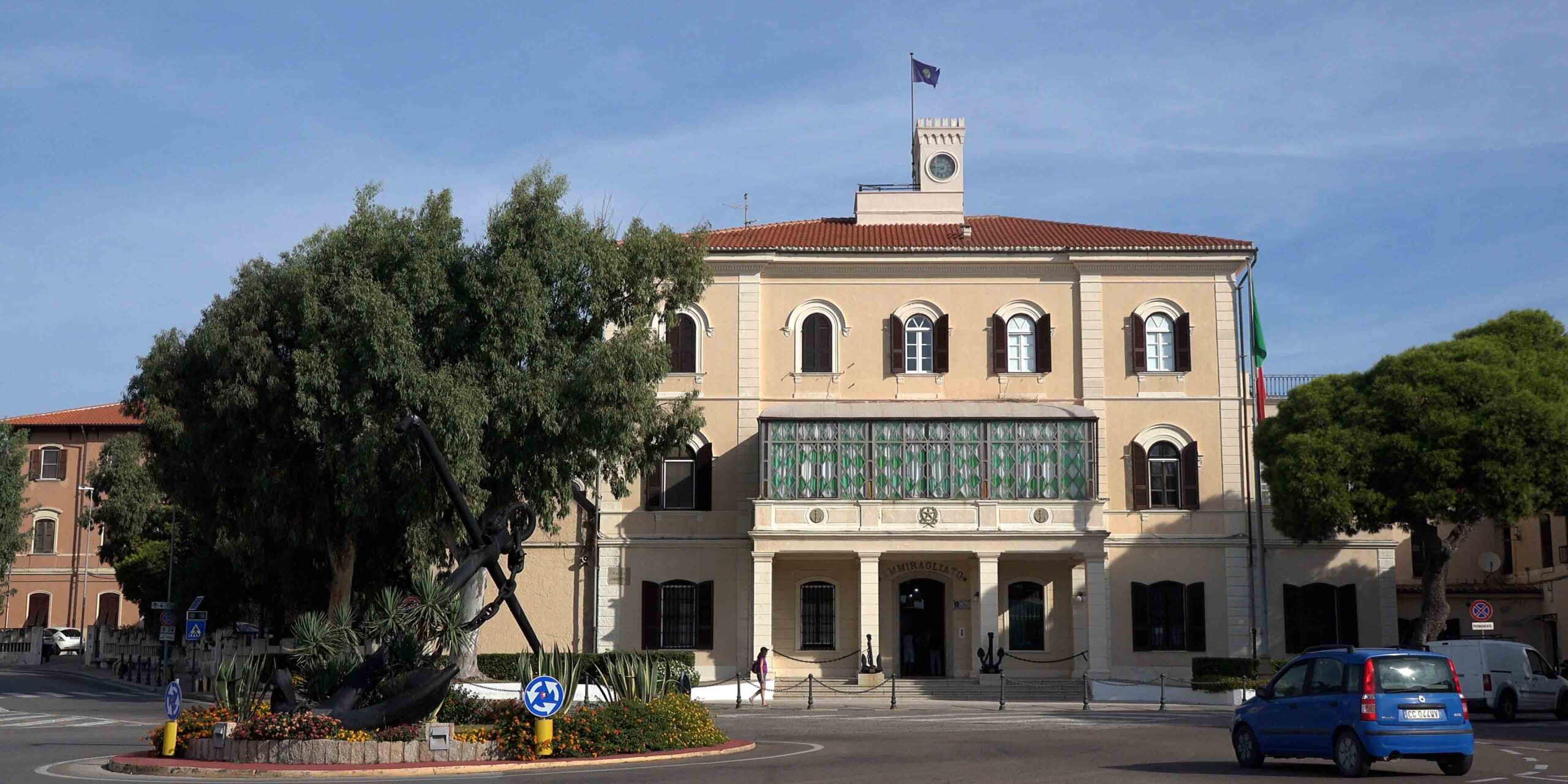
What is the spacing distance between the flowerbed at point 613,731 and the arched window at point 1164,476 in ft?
73.7

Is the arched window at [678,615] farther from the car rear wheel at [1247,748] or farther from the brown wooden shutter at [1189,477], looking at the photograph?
the car rear wheel at [1247,748]

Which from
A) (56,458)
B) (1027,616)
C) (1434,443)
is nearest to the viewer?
(1434,443)

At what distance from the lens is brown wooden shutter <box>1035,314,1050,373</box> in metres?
39.6

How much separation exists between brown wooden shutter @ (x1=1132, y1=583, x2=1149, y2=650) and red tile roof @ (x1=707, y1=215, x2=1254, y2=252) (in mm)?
9161

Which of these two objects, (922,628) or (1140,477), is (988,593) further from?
(1140,477)

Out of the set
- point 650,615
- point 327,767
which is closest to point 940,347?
point 650,615

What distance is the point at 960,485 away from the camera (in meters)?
37.4

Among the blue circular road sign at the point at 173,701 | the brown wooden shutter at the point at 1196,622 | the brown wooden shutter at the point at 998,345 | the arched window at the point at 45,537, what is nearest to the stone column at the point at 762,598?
the brown wooden shutter at the point at 998,345

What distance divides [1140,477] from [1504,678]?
11.6m

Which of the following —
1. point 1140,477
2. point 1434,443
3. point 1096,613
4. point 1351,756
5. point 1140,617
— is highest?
point 1434,443

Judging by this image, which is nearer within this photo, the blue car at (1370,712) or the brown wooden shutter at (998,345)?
the blue car at (1370,712)

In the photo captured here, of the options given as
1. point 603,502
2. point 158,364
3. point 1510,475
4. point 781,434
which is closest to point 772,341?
point 781,434

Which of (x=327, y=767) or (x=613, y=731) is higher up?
(x=613, y=731)

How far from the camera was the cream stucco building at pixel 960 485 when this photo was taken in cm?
3731
